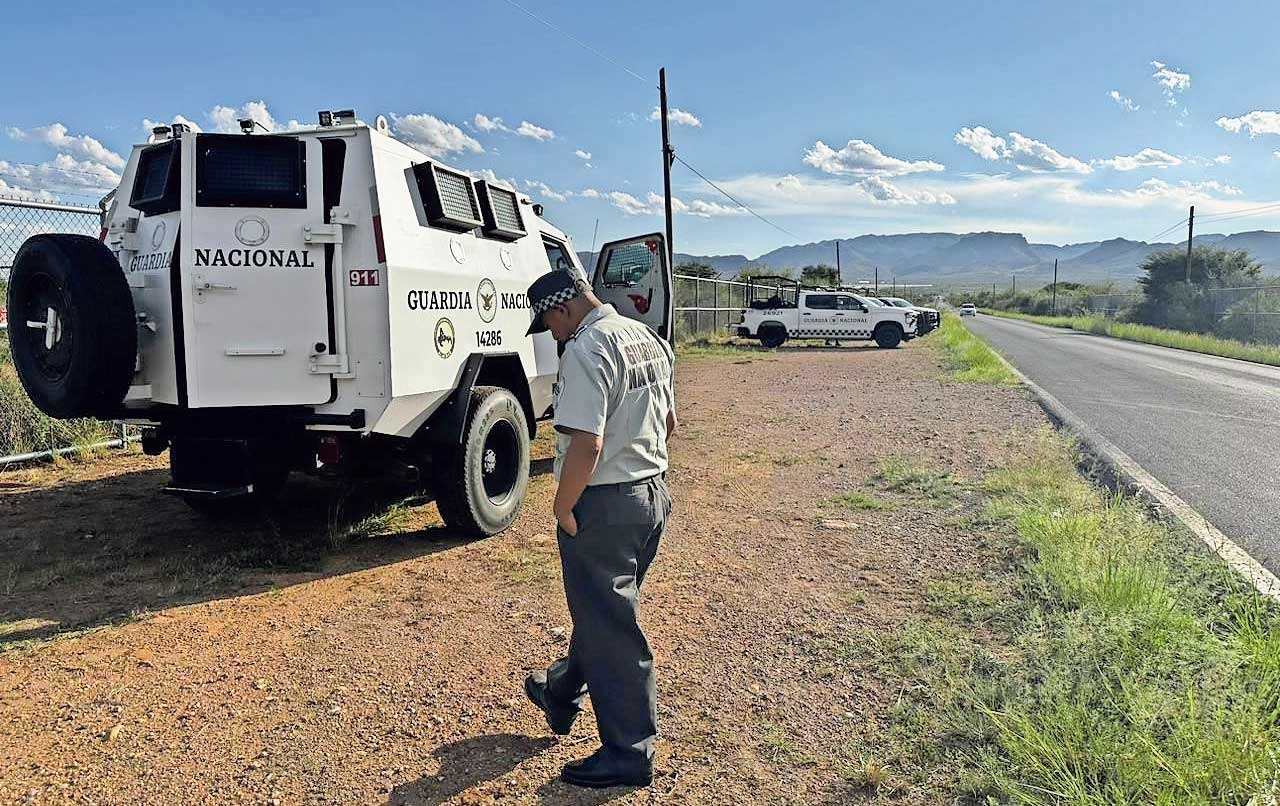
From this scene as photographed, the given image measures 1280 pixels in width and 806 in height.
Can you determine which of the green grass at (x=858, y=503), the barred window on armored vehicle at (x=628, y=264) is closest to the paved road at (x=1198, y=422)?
the green grass at (x=858, y=503)

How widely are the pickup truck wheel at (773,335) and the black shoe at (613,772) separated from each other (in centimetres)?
2480

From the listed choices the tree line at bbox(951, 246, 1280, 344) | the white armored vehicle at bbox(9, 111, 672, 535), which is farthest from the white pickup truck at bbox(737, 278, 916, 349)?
the white armored vehicle at bbox(9, 111, 672, 535)

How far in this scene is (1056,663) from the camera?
3.63 meters

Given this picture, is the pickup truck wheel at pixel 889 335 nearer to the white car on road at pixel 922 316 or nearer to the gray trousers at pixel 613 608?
the white car on road at pixel 922 316

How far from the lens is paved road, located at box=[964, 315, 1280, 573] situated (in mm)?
6562

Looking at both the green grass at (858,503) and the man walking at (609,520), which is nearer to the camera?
the man walking at (609,520)

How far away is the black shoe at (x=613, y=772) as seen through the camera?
2939mm

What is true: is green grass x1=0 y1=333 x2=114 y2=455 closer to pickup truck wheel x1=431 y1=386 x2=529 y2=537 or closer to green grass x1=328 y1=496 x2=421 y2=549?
green grass x1=328 y1=496 x2=421 y2=549

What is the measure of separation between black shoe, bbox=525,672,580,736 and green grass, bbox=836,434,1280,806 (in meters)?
1.08

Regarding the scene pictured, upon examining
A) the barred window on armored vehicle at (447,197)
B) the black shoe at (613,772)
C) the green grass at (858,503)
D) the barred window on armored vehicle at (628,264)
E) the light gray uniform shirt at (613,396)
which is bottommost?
the black shoe at (613,772)

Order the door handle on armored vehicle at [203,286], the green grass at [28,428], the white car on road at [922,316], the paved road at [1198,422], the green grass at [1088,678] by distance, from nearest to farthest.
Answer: the green grass at [1088,678], the door handle on armored vehicle at [203,286], the paved road at [1198,422], the green grass at [28,428], the white car on road at [922,316]

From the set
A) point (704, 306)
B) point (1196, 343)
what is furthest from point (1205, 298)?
point (704, 306)

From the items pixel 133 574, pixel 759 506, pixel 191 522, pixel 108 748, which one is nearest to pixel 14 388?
pixel 191 522

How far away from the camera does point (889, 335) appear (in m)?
27.3
